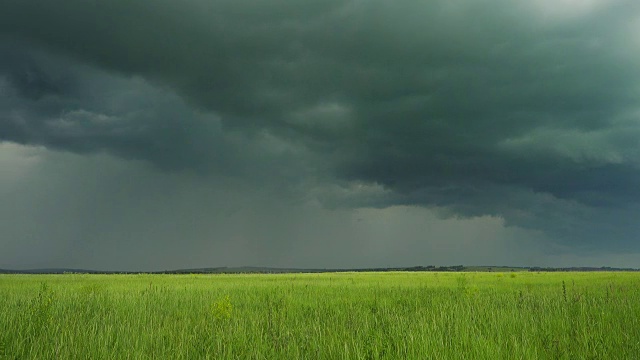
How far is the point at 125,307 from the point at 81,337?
4.72m

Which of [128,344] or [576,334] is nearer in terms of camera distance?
[128,344]

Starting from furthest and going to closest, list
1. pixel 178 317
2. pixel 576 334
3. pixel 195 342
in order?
pixel 178 317 < pixel 576 334 < pixel 195 342

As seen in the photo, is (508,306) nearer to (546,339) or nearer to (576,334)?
(576,334)

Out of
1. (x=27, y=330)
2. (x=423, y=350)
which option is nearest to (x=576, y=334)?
(x=423, y=350)

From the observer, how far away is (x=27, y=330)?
6.05m

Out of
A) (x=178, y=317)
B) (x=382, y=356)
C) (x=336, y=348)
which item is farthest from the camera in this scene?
(x=178, y=317)

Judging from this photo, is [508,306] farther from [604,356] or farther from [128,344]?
[128,344]

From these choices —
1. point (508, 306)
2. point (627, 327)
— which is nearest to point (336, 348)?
point (627, 327)

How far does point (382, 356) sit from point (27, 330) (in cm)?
523

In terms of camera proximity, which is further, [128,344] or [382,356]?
[128,344]

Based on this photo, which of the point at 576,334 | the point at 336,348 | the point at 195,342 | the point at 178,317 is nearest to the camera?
the point at 336,348

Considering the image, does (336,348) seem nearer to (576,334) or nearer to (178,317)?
(576,334)

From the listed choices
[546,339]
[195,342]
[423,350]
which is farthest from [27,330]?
[546,339]

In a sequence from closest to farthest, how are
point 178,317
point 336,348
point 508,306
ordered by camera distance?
point 336,348 < point 178,317 < point 508,306
